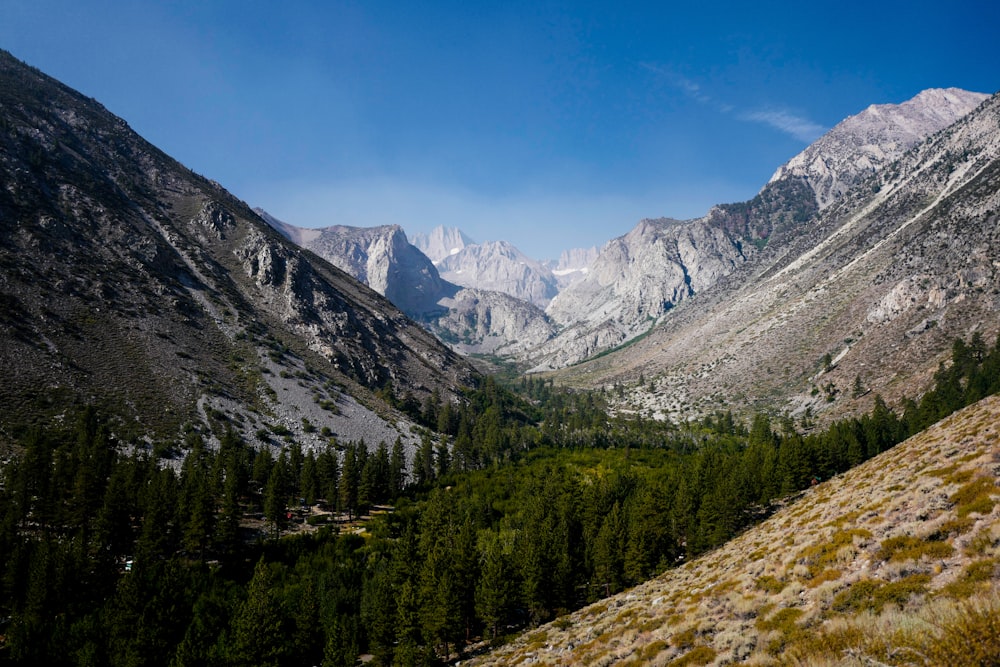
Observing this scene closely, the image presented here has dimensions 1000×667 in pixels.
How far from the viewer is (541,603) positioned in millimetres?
43500

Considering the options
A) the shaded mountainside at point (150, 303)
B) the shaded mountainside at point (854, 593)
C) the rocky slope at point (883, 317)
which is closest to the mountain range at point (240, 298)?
the shaded mountainside at point (150, 303)

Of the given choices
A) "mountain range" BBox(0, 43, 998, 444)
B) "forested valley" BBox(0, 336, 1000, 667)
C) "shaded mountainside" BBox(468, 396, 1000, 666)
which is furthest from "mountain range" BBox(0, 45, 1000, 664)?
"forested valley" BBox(0, 336, 1000, 667)

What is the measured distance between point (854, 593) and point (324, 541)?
6084 centimetres

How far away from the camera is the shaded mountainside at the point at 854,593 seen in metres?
11.2

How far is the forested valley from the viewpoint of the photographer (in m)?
34.6

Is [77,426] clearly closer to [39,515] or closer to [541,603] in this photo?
[39,515]

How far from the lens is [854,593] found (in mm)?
16031

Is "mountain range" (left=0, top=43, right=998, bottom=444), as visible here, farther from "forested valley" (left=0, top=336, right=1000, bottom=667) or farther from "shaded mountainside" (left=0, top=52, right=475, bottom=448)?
"forested valley" (left=0, top=336, right=1000, bottom=667)

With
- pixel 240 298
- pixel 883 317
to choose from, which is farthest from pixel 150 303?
pixel 883 317

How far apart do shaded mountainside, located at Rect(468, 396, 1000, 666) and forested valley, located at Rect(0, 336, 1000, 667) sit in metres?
10.5

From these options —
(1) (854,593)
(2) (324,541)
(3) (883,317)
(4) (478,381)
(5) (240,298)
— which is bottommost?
(2) (324,541)

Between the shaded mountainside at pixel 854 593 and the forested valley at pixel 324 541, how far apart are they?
10494mm

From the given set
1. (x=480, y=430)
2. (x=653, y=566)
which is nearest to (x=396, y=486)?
(x=480, y=430)

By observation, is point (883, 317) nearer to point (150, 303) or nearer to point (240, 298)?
point (240, 298)
